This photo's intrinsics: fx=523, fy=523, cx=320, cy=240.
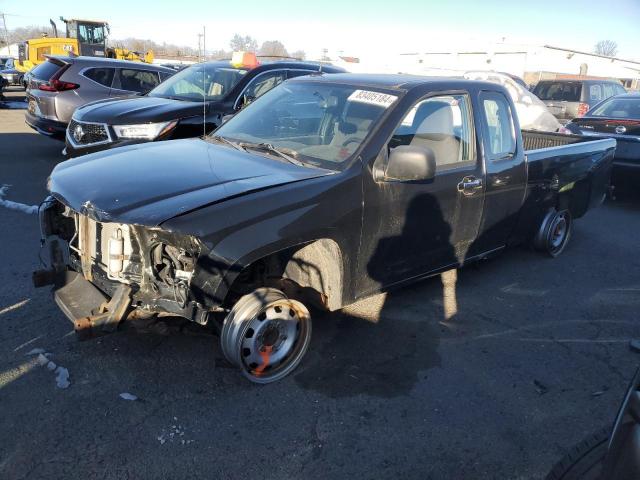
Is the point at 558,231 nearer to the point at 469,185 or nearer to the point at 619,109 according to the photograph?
the point at 469,185

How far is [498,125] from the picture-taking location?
4473mm

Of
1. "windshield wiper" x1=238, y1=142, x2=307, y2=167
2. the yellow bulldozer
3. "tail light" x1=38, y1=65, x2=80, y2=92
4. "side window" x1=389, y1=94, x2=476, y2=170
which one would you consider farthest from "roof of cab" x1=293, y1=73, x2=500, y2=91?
the yellow bulldozer

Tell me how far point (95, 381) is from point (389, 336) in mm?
2011

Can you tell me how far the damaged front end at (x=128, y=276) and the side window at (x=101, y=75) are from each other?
727 cm

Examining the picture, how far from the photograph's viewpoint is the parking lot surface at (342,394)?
2643 millimetres

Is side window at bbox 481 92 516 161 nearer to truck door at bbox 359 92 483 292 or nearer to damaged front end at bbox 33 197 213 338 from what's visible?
truck door at bbox 359 92 483 292

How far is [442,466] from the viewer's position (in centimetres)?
267

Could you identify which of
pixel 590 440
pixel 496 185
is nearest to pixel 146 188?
pixel 590 440

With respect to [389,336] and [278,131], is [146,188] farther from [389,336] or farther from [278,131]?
[389,336]

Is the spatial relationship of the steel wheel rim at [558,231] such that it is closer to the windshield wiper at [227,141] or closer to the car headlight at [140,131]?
the windshield wiper at [227,141]

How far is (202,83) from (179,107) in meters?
1.13

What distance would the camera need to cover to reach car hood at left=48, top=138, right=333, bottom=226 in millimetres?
2762

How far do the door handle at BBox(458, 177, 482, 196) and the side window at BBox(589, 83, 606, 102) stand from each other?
12.5 metres

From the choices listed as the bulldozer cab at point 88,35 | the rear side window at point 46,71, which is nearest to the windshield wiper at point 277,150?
the rear side window at point 46,71
